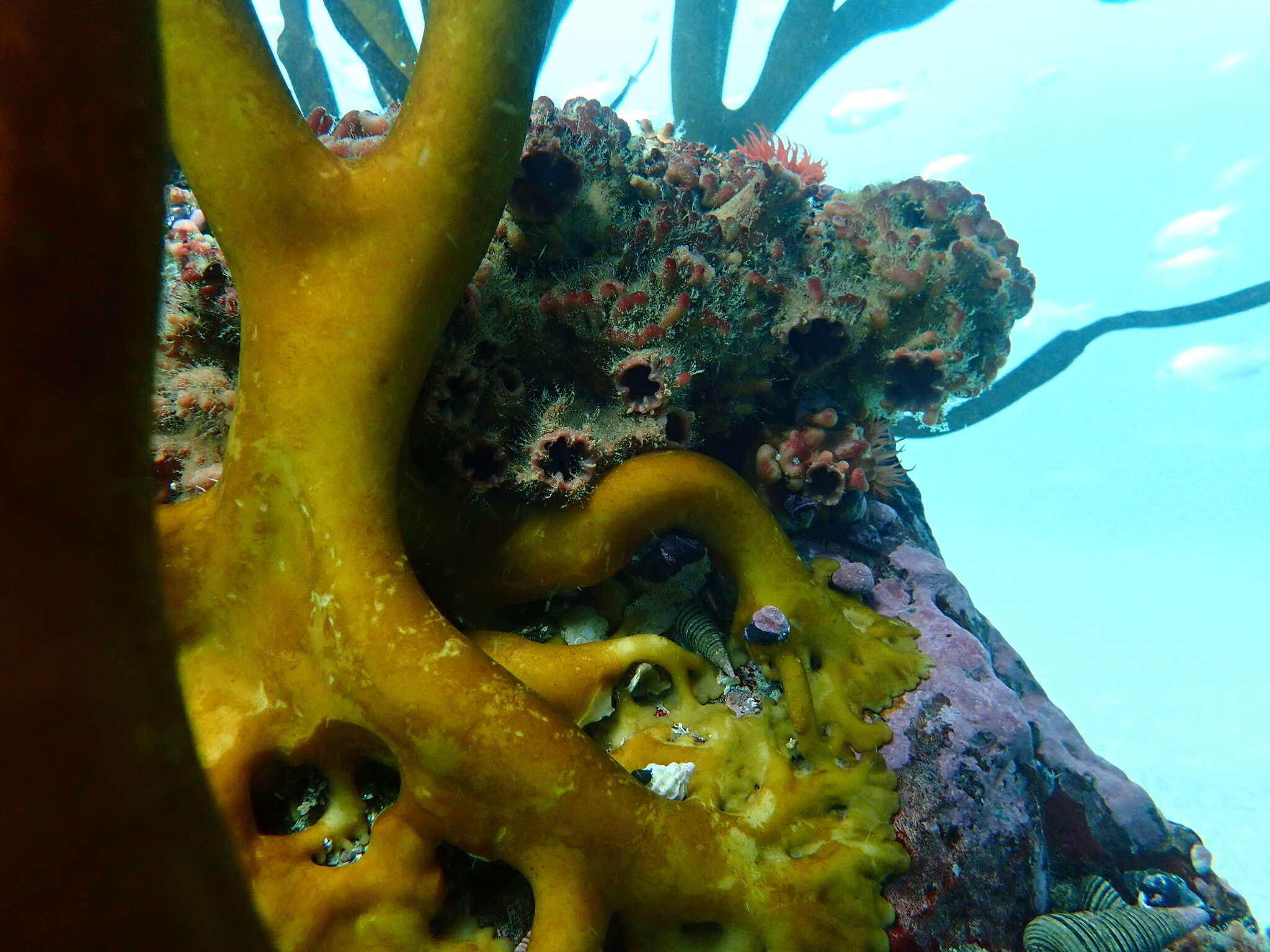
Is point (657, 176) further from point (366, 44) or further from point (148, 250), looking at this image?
point (366, 44)

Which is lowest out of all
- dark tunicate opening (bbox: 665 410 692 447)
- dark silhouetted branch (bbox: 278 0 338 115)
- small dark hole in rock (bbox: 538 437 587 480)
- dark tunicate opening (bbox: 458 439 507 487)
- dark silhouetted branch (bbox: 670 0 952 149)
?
dark tunicate opening (bbox: 458 439 507 487)

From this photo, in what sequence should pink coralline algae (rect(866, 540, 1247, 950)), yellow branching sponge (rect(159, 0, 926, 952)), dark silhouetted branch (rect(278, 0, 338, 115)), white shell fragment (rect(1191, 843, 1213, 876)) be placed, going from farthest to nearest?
1. dark silhouetted branch (rect(278, 0, 338, 115))
2. white shell fragment (rect(1191, 843, 1213, 876))
3. pink coralline algae (rect(866, 540, 1247, 950))
4. yellow branching sponge (rect(159, 0, 926, 952))

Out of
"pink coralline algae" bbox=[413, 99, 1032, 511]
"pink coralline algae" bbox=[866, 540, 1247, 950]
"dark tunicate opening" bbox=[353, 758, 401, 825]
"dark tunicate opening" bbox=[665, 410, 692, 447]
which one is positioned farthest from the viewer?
"dark tunicate opening" bbox=[665, 410, 692, 447]

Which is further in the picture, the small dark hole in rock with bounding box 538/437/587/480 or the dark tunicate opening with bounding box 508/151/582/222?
the dark tunicate opening with bounding box 508/151/582/222

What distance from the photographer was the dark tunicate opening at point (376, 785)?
2221mm

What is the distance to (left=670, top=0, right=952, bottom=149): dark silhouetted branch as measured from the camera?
7.03 meters

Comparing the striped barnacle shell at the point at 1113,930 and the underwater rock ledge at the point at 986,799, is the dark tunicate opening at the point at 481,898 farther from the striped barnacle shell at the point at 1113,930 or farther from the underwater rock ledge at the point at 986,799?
the striped barnacle shell at the point at 1113,930

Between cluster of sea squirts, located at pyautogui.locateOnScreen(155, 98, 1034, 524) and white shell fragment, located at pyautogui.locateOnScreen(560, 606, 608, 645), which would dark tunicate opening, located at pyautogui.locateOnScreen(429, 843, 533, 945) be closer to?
white shell fragment, located at pyautogui.locateOnScreen(560, 606, 608, 645)

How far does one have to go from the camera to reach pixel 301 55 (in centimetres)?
665

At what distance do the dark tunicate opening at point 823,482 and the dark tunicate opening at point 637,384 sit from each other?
1199mm

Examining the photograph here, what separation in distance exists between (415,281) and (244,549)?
1103mm

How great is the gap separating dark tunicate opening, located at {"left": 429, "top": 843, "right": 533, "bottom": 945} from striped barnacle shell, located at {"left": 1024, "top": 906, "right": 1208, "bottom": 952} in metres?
2.20

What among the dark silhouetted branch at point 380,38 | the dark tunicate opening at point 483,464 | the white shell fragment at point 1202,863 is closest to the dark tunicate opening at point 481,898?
the dark tunicate opening at point 483,464

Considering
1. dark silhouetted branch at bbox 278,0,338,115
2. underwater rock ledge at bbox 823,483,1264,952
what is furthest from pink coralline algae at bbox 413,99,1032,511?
dark silhouetted branch at bbox 278,0,338,115
